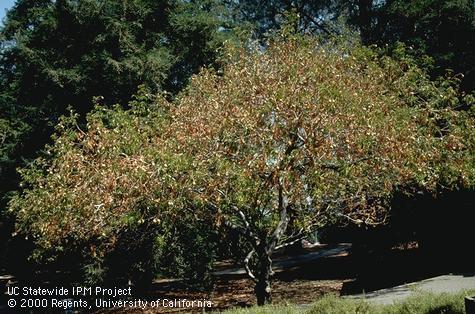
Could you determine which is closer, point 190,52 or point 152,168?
point 152,168

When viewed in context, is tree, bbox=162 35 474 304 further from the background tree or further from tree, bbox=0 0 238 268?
tree, bbox=0 0 238 268

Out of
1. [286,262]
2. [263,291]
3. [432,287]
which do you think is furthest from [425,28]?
[286,262]

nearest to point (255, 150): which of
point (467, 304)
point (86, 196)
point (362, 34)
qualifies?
point (86, 196)

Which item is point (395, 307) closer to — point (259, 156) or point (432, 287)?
point (259, 156)

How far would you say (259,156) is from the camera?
9125 millimetres

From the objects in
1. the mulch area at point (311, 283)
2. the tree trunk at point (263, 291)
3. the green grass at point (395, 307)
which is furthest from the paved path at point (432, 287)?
the mulch area at point (311, 283)

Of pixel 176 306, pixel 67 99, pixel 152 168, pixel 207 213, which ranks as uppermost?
pixel 67 99

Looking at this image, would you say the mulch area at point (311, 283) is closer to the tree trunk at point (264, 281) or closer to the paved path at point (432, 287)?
the tree trunk at point (264, 281)

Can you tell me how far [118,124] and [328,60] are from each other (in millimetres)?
5418

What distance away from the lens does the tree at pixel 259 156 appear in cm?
900

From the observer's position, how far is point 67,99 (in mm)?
19141

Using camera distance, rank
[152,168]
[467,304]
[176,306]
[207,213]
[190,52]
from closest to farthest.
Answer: [467,304], [152,168], [207,213], [176,306], [190,52]

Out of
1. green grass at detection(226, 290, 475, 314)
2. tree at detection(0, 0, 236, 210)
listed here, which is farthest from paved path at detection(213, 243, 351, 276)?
green grass at detection(226, 290, 475, 314)

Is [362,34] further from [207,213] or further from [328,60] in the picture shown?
[207,213]
